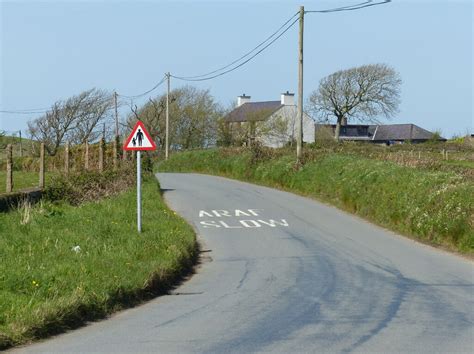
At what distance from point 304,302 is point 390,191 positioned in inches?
474

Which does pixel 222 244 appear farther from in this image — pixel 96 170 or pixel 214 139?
pixel 214 139

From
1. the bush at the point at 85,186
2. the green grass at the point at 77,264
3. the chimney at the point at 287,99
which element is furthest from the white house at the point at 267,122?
the green grass at the point at 77,264

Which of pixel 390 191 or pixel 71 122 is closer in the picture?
pixel 390 191

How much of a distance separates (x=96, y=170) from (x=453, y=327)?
20624mm

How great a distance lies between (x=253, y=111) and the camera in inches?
3130

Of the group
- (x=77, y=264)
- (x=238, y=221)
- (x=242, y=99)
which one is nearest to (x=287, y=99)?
(x=242, y=99)

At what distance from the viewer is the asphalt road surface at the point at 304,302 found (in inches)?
291

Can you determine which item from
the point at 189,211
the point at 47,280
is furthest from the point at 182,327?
the point at 189,211

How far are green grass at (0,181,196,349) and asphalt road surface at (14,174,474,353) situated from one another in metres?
0.32

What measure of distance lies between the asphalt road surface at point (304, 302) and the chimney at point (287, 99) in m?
67.2

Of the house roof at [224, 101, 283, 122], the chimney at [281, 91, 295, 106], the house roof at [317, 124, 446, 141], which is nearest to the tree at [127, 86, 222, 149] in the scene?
the house roof at [224, 101, 283, 122]

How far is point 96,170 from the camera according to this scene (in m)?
27.1

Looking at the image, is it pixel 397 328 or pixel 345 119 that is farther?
pixel 345 119

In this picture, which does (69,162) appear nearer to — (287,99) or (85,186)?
(85,186)
